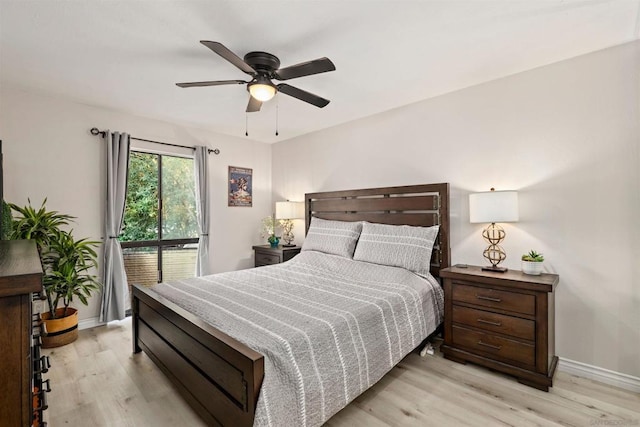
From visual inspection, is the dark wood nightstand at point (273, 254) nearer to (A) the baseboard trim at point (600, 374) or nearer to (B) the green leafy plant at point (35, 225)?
(B) the green leafy plant at point (35, 225)

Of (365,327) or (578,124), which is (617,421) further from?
(578,124)

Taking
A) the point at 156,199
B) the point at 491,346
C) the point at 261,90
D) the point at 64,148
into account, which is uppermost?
the point at 261,90

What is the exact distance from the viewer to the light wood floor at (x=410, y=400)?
1884 mm

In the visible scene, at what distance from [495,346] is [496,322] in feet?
0.61

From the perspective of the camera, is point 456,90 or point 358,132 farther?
point 358,132

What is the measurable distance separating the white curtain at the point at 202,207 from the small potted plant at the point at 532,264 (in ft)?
12.0

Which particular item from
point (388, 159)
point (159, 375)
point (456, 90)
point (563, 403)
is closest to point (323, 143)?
point (388, 159)

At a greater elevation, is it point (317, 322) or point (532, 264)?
point (532, 264)

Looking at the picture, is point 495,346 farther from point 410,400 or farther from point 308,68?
point 308,68

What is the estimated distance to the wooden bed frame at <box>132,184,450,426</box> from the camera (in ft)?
4.88

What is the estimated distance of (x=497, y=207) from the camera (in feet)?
8.19

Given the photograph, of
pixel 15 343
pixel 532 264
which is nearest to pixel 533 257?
pixel 532 264

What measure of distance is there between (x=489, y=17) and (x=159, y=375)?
3423 millimetres

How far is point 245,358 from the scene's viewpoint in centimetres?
143
